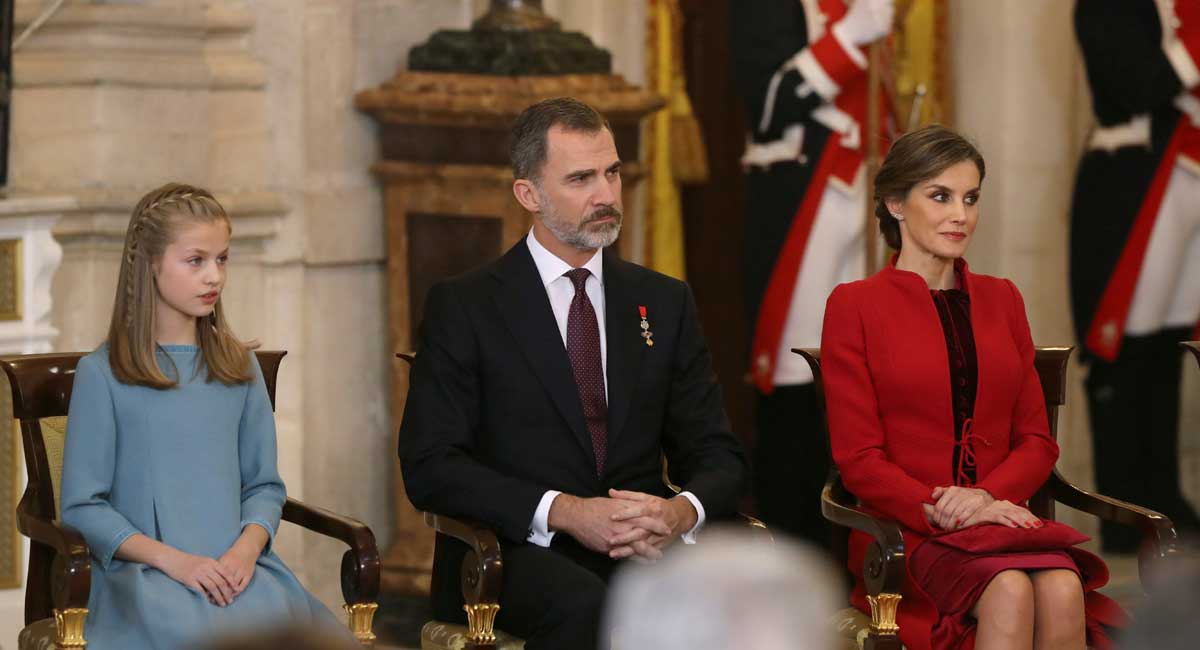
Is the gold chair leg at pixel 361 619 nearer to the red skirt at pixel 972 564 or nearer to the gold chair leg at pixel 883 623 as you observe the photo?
the gold chair leg at pixel 883 623

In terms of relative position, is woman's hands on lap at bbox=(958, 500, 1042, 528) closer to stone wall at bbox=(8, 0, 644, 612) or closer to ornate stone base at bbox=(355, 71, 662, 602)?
ornate stone base at bbox=(355, 71, 662, 602)

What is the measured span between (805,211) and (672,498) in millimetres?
2919

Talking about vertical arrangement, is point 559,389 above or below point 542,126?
below

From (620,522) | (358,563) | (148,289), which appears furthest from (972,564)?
(148,289)

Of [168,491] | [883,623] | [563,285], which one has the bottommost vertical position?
[883,623]

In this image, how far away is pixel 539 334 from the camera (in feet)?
12.3

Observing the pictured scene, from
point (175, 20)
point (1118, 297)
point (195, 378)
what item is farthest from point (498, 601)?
point (1118, 297)

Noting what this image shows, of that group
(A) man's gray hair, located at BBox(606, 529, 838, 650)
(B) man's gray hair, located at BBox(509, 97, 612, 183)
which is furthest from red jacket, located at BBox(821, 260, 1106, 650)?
(A) man's gray hair, located at BBox(606, 529, 838, 650)

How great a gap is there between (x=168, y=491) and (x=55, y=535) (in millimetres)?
228

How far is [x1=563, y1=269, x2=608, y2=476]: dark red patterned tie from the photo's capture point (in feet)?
12.4

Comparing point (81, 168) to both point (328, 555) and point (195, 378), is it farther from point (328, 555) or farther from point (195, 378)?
point (195, 378)

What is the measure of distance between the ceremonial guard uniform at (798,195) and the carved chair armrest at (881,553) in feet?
9.08

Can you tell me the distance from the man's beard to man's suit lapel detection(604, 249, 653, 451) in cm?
10

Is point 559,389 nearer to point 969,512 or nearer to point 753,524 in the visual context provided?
point 753,524
